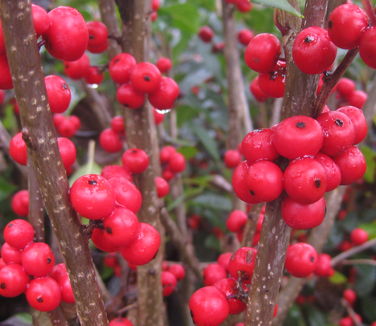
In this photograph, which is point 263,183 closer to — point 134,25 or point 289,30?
point 289,30

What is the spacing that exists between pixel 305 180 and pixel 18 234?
0.56 meters

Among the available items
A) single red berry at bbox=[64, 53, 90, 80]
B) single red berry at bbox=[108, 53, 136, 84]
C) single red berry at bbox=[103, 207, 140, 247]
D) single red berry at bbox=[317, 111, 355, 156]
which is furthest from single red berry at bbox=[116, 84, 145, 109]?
single red berry at bbox=[317, 111, 355, 156]

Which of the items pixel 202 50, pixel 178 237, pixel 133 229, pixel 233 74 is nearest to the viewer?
pixel 133 229

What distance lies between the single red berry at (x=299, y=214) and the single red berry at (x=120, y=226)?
24cm

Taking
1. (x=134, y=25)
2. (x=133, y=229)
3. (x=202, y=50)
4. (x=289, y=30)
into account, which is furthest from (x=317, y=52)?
(x=202, y=50)

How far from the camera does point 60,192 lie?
64cm

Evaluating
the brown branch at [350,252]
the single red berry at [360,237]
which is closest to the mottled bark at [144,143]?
the brown branch at [350,252]

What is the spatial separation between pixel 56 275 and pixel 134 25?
58 centimetres

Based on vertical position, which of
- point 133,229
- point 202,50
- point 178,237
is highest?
point 133,229

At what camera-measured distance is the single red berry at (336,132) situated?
0.65m

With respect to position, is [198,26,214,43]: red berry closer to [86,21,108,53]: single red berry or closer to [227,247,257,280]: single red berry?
[86,21,108,53]: single red berry

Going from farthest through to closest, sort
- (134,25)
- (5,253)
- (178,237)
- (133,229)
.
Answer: (178,237)
(134,25)
(5,253)
(133,229)

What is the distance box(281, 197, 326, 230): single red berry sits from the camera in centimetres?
65

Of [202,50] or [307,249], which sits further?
[202,50]
